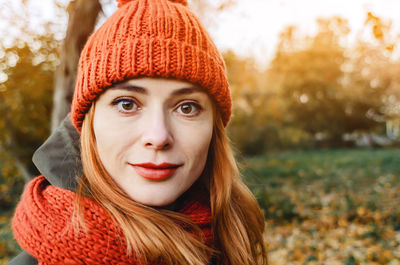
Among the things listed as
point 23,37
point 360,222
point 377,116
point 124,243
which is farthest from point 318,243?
point 377,116

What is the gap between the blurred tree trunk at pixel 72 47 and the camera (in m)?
3.18

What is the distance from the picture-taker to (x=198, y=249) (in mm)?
1525

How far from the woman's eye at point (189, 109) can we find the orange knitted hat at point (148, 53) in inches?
4.3

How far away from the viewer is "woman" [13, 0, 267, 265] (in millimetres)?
1379

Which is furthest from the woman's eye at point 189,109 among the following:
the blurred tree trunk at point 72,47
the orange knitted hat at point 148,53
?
the blurred tree trunk at point 72,47

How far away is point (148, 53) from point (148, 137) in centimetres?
40

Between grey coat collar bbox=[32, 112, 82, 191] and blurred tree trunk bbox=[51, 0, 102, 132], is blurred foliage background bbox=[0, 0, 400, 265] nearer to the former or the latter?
blurred tree trunk bbox=[51, 0, 102, 132]

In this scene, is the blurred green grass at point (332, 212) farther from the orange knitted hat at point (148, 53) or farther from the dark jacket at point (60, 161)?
the dark jacket at point (60, 161)

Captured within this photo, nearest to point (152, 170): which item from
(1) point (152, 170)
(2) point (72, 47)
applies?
(1) point (152, 170)

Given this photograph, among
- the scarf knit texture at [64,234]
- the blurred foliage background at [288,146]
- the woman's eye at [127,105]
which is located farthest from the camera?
the blurred foliage background at [288,146]

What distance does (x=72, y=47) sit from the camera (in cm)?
317

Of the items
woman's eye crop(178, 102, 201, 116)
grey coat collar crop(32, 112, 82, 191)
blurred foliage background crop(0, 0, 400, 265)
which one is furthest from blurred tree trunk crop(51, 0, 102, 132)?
woman's eye crop(178, 102, 201, 116)

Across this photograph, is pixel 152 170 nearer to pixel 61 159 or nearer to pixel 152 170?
pixel 152 170

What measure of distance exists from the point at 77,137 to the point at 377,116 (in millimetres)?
24140
